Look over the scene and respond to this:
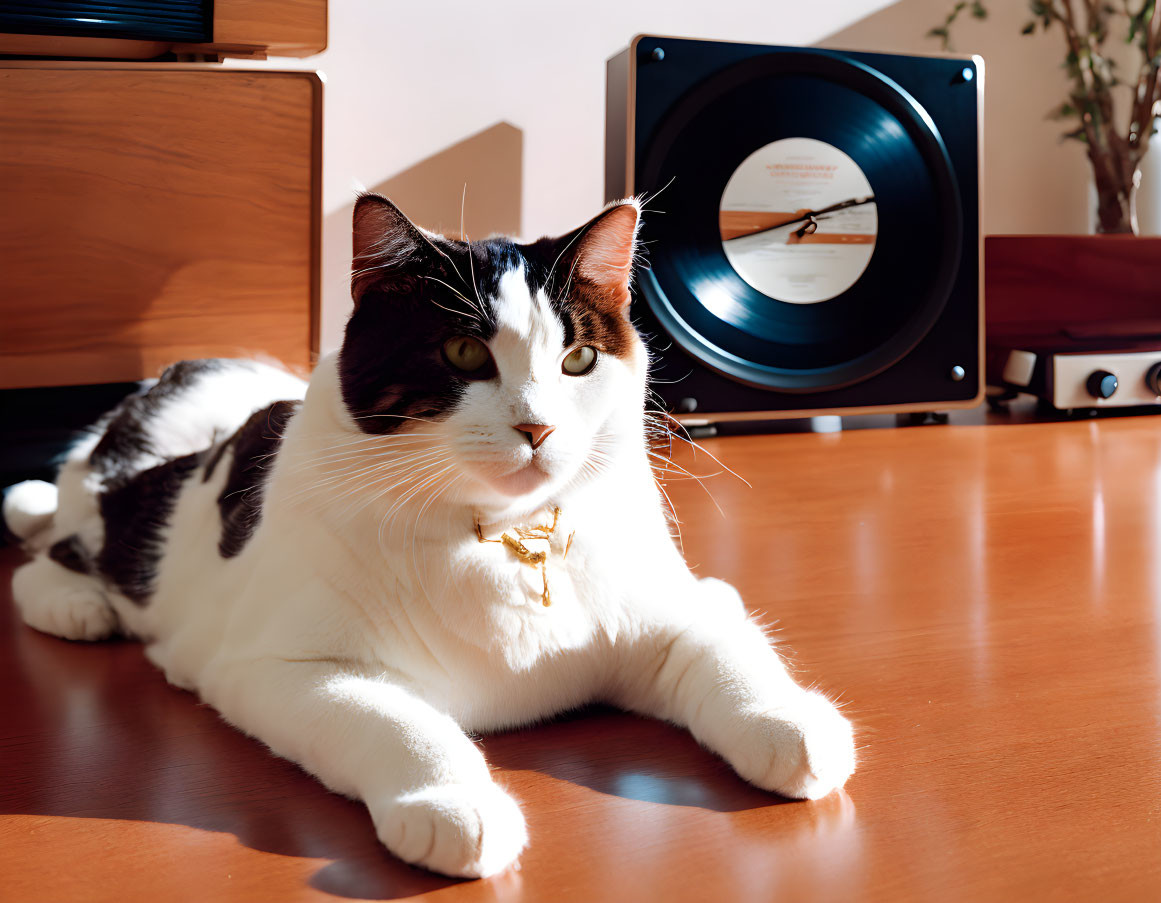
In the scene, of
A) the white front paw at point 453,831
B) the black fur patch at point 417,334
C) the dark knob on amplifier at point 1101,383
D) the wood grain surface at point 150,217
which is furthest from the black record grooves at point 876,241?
the white front paw at point 453,831

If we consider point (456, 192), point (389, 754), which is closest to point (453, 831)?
point (389, 754)

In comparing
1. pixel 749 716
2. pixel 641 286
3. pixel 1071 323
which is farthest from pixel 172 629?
pixel 1071 323

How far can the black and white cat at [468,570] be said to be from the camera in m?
0.45

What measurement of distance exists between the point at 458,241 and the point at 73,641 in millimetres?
385

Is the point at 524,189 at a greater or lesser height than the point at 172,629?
greater

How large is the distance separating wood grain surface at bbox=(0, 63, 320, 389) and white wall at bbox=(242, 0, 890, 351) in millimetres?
351

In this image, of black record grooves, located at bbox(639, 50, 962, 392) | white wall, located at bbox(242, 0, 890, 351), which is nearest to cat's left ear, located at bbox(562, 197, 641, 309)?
black record grooves, located at bbox(639, 50, 962, 392)

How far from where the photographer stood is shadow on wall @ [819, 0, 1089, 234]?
1647mm

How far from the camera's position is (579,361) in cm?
50

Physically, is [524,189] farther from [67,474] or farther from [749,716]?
[749,716]

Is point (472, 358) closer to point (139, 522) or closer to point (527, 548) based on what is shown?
point (527, 548)

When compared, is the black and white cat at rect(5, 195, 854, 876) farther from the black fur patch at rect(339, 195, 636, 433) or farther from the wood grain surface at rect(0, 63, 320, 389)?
the wood grain surface at rect(0, 63, 320, 389)

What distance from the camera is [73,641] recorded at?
26.8 inches

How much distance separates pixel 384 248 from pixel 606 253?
0.37 feet
